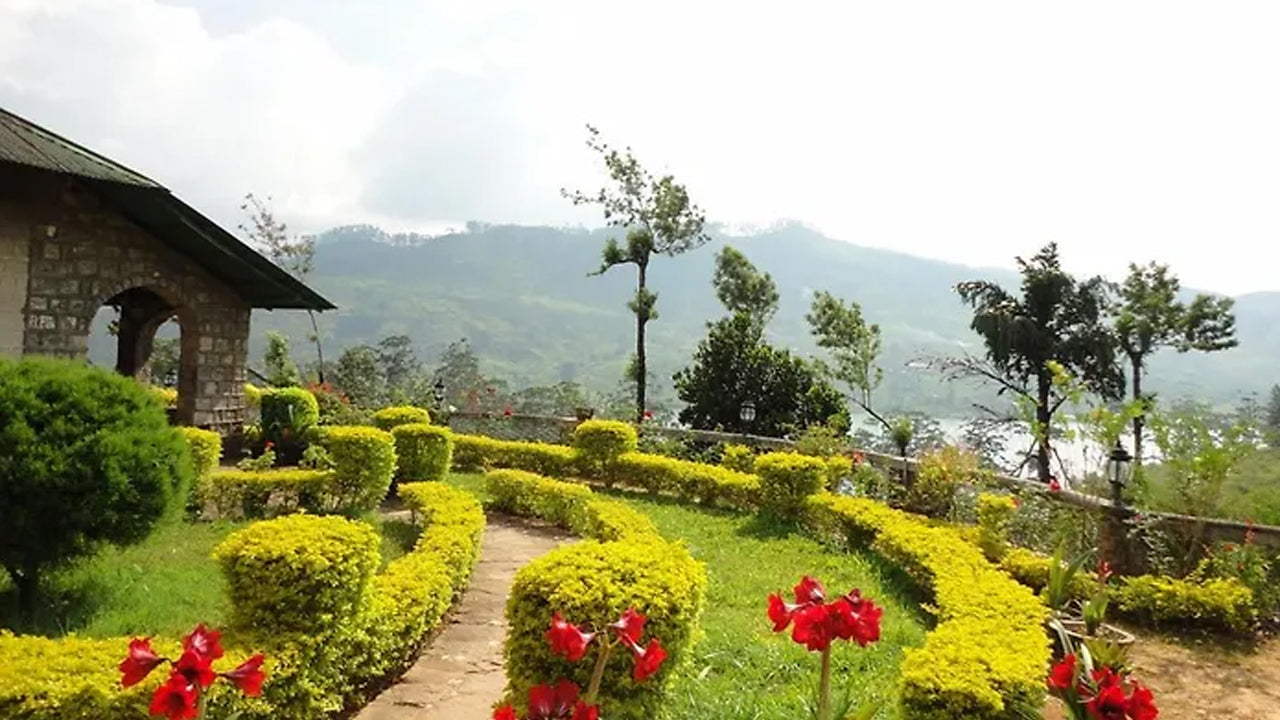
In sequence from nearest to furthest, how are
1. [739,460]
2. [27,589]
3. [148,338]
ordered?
[27,589]
[739,460]
[148,338]

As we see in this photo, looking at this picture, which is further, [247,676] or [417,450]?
[417,450]

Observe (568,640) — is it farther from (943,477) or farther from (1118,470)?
(943,477)

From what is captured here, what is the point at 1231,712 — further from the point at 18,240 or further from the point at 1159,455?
the point at 18,240

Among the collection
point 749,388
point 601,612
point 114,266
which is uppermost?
point 114,266

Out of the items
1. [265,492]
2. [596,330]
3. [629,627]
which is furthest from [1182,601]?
[596,330]

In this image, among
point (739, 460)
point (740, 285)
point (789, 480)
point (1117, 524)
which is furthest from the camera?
point (740, 285)

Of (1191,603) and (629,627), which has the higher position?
(629,627)

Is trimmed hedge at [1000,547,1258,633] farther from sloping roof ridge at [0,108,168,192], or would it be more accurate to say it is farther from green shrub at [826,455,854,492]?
sloping roof ridge at [0,108,168,192]

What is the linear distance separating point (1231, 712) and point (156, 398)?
782cm

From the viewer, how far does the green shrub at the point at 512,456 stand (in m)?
14.8

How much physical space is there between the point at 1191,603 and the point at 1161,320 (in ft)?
67.6

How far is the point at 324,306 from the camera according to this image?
15.3 meters

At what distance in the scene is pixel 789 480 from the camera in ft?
37.5

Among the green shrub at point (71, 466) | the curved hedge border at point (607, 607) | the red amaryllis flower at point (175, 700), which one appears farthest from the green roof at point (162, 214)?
the red amaryllis flower at point (175, 700)
